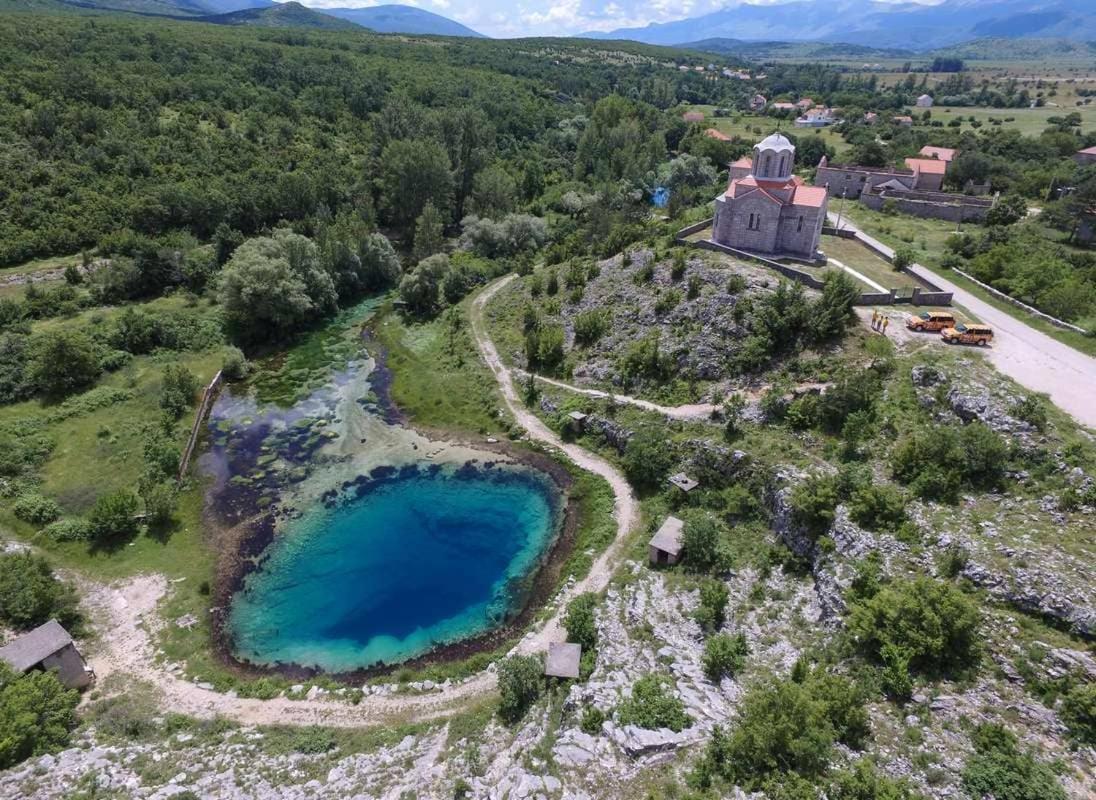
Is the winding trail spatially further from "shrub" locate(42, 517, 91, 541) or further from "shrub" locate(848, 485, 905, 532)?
"shrub" locate(848, 485, 905, 532)

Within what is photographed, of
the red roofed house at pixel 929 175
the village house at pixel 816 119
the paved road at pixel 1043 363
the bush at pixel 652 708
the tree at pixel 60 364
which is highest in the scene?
the village house at pixel 816 119

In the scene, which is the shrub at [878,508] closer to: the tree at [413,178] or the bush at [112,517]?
the bush at [112,517]

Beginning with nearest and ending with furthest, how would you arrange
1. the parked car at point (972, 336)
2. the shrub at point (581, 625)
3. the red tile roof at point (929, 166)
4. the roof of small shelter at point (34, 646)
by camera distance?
the roof of small shelter at point (34, 646), the shrub at point (581, 625), the parked car at point (972, 336), the red tile roof at point (929, 166)

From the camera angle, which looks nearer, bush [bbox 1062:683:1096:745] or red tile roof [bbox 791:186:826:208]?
bush [bbox 1062:683:1096:745]

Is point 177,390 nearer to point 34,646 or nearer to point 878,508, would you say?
point 34,646

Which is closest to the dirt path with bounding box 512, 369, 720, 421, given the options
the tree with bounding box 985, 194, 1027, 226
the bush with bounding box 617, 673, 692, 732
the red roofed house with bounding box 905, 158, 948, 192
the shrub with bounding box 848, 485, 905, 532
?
the shrub with bounding box 848, 485, 905, 532

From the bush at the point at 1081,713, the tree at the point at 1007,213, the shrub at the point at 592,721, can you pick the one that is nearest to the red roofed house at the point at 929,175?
the tree at the point at 1007,213
